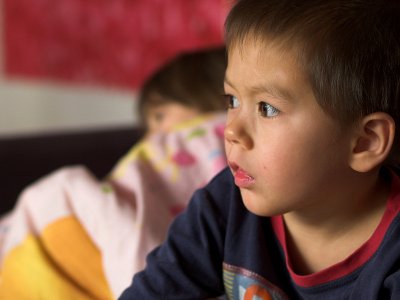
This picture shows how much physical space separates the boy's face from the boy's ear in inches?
0.5

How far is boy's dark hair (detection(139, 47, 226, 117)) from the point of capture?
1.60m

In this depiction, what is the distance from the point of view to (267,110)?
0.81m

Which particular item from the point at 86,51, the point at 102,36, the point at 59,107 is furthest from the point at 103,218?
the point at 59,107

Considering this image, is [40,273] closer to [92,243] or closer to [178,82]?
[92,243]

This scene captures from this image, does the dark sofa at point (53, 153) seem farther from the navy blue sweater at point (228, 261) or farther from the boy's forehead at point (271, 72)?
the boy's forehead at point (271, 72)

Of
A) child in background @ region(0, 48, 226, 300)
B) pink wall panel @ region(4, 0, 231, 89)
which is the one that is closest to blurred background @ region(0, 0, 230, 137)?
pink wall panel @ region(4, 0, 231, 89)

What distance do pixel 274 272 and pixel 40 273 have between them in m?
0.44

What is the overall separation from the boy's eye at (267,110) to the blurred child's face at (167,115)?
798 millimetres

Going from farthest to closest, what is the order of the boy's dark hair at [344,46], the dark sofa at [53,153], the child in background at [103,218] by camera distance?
1. the dark sofa at [53,153]
2. the child in background at [103,218]
3. the boy's dark hair at [344,46]

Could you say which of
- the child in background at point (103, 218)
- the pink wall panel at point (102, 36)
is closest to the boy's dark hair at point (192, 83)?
the child in background at point (103, 218)

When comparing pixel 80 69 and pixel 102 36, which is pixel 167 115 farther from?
pixel 80 69

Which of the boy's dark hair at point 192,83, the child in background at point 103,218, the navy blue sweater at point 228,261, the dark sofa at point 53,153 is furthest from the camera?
the dark sofa at point 53,153

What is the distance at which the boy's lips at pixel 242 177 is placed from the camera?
2.73ft

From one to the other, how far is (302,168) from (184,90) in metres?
0.83
